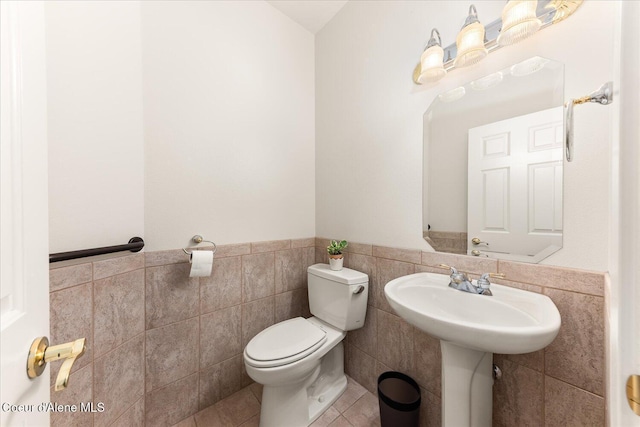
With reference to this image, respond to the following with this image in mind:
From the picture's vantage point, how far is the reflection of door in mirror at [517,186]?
87 cm

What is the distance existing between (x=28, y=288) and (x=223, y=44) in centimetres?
155

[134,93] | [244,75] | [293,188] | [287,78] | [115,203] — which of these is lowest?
[115,203]

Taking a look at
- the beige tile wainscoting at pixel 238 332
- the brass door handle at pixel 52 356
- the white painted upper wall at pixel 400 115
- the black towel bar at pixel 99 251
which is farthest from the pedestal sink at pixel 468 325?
the black towel bar at pixel 99 251

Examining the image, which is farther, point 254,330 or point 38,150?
point 254,330

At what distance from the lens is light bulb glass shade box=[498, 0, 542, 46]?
0.86 m

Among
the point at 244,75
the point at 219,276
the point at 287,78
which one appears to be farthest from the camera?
the point at 287,78

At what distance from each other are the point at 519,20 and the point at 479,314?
1130mm

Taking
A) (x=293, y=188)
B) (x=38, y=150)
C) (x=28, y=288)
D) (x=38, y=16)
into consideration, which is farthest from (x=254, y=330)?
(x=38, y=16)

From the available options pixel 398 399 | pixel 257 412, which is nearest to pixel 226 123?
pixel 257 412

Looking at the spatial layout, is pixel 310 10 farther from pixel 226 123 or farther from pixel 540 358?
pixel 540 358

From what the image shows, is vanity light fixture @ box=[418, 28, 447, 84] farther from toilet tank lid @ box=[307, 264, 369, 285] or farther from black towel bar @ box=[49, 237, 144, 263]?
black towel bar @ box=[49, 237, 144, 263]

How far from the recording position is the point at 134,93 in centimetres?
110

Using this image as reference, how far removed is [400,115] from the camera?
1332 millimetres

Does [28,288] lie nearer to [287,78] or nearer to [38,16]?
[38,16]
